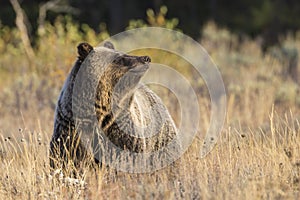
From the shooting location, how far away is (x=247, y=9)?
24.6 m

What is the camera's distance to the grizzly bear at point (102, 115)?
585 cm

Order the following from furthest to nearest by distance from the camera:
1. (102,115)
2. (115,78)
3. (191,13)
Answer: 1. (191,13)
2. (115,78)
3. (102,115)

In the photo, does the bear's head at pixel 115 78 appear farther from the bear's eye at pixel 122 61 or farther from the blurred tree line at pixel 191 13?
the blurred tree line at pixel 191 13

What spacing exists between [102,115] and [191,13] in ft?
64.9

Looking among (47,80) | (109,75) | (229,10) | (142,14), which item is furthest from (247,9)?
(109,75)

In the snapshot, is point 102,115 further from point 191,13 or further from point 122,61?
point 191,13

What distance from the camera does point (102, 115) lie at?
5.95m

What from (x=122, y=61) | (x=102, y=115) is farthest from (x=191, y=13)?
(x=102, y=115)

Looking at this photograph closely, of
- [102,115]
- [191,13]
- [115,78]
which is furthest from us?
[191,13]

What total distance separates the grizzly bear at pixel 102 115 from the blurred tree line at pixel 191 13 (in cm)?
1537

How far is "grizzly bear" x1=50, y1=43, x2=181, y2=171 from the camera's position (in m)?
5.85

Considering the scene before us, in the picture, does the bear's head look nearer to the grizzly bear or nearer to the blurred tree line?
the grizzly bear

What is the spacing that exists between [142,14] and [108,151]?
2100 centimetres

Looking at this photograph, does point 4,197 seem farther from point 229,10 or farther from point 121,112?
point 229,10
